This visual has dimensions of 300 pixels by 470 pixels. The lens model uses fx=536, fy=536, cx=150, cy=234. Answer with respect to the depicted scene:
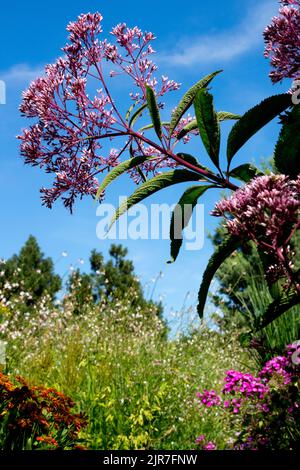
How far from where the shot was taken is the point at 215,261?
1499mm

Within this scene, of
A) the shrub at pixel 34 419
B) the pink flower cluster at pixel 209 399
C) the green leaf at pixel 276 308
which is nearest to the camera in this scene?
the green leaf at pixel 276 308

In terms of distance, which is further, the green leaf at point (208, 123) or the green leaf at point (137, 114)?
the green leaf at point (137, 114)

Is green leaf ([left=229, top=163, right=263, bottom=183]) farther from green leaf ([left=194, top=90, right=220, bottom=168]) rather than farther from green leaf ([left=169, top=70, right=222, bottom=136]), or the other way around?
green leaf ([left=169, top=70, right=222, bottom=136])

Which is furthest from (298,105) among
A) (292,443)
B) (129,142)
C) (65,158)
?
(292,443)

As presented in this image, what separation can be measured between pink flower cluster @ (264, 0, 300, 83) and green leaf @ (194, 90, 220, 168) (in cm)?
29

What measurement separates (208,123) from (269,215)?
385mm

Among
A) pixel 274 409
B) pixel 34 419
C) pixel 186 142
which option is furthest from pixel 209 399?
pixel 186 142

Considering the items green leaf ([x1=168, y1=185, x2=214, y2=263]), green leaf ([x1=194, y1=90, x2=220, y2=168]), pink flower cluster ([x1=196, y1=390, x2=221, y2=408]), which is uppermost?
green leaf ([x1=194, y1=90, x2=220, y2=168])

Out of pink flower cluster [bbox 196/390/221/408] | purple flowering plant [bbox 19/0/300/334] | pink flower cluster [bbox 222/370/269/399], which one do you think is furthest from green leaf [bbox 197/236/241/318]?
pink flower cluster [bbox 196/390/221/408]

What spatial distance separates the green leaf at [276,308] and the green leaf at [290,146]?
1.09ft

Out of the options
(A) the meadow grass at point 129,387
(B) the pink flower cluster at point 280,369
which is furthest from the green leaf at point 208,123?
(A) the meadow grass at point 129,387

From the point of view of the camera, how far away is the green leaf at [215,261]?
4.83 ft

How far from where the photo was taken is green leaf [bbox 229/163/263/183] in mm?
1590

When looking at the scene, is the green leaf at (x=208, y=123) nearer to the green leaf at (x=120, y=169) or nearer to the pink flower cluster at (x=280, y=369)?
the green leaf at (x=120, y=169)
